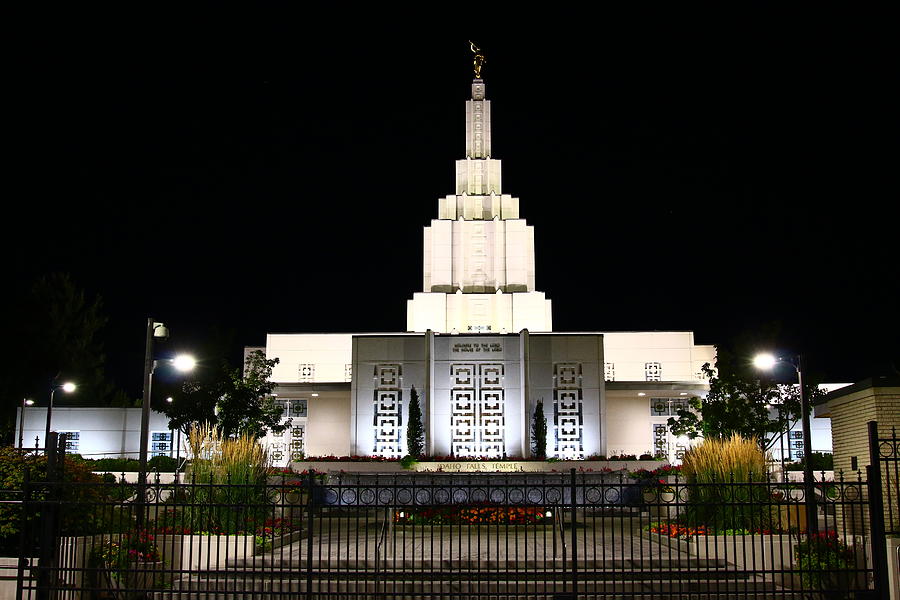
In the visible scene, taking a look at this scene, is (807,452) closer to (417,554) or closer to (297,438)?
(417,554)

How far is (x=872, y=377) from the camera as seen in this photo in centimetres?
1302

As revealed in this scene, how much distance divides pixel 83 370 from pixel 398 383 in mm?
33206

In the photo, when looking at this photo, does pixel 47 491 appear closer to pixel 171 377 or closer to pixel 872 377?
pixel 872 377

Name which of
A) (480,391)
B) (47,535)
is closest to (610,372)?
(480,391)

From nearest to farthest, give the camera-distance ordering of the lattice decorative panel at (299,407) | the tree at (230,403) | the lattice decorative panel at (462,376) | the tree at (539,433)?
the tree at (539,433) < the lattice decorative panel at (462,376) < the tree at (230,403) < the lattice decorative panel at (299,407)

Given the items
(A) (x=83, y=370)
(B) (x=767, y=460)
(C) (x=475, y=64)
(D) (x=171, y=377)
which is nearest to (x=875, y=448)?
(B) (x=767, y=460)

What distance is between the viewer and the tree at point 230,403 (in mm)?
33031

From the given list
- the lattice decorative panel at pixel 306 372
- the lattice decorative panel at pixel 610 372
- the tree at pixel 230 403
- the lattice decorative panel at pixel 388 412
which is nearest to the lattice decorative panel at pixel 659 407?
the lattice decorative panel at pixel 610 372

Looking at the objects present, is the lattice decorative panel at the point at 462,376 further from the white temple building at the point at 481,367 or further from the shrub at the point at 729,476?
the shrub at the point at 729,476

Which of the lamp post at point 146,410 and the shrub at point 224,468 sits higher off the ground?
the lamp post at point 146,410

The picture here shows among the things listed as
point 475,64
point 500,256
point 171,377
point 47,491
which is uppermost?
point 475,64

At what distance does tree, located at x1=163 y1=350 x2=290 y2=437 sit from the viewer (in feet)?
108

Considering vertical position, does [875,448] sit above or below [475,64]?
below

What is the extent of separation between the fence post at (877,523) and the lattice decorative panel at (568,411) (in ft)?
68.7
